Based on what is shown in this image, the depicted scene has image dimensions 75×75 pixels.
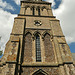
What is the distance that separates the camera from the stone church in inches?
317

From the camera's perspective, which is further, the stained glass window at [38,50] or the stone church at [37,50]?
the stained glass window at [38,50]

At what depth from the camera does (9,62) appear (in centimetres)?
749

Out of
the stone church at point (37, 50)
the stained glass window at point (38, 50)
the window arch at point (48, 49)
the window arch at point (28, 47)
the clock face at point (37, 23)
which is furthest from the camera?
the clock face at point (37, 23)

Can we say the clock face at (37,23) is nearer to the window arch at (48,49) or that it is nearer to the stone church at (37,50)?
the stone church at (37,50)

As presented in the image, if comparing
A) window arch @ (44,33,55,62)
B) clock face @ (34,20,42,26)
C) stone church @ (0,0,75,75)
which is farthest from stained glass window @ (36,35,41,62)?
clock face @ (34,20,42,26)

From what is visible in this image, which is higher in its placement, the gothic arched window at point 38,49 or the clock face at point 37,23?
the clock face at point 37,23

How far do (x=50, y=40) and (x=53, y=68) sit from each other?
3.75 metres

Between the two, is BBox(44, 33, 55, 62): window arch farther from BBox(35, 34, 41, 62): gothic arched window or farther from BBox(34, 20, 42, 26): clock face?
BBox(34, 20, 42, 26): clock face

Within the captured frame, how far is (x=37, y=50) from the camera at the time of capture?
1035 cm

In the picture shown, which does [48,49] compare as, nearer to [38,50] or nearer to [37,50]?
[38,50]

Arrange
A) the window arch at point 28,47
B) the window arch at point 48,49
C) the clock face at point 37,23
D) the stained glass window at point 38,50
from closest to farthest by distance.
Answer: the window arch at point 28,47
the window arch at point 48,49
the stained glass window at point 38,50
the clock face at point 37,23

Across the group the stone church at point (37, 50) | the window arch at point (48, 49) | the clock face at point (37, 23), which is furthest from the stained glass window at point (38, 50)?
the clock face at point (37, 23)

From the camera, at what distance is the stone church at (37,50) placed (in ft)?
26.5

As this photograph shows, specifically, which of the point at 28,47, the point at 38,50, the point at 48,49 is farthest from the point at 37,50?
the point at 48,49
